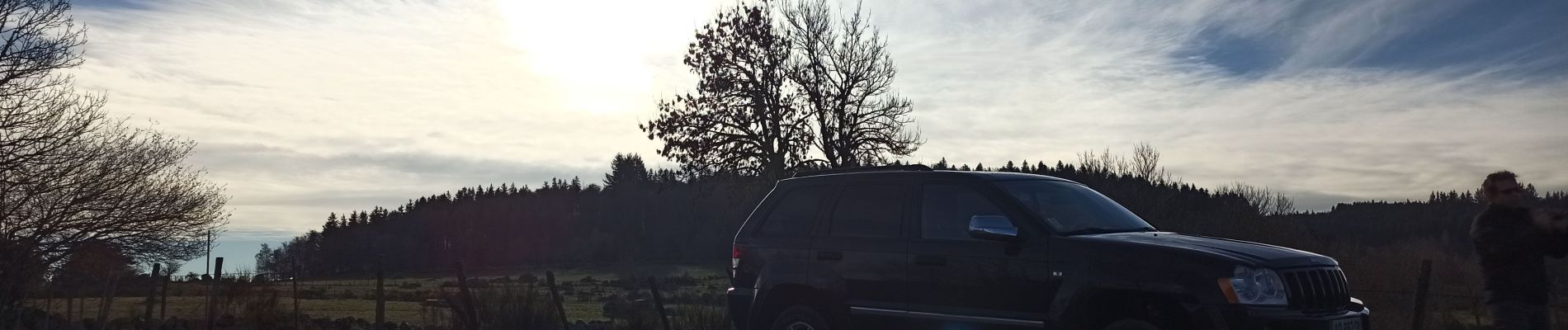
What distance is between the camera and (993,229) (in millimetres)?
7008

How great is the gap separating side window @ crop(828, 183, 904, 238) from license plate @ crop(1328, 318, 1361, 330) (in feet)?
9.32

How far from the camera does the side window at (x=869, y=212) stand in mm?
8047

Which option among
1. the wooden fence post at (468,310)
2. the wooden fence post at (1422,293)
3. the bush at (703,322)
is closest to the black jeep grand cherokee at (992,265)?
the bush at (703,322)

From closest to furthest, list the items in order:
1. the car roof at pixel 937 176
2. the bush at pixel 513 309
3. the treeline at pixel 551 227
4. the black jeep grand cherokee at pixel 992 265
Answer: the black jeep grand cherokee at pixel 992 265
the car roof at pixel 937 176
the bush at pixel 513 309
the treeline at pixel 551 227

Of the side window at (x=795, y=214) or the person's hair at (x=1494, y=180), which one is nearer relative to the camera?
the person's hair at (x=1494, y=180)

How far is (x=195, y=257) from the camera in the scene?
38.5m

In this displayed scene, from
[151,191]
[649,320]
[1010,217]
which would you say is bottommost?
[649,320]

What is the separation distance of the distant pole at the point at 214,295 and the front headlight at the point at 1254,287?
15.0 metres

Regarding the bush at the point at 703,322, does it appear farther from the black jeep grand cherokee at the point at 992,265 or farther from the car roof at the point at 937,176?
the car roof at the point at 937,176

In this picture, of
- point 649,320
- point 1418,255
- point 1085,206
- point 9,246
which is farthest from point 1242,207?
point 9,246

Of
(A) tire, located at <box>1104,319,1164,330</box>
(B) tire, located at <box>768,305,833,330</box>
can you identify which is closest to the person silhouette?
(A) tire, located at <box>1104,319,1164,330</box>

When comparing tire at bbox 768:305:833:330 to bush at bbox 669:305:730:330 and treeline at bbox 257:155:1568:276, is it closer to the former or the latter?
bush at bbox 669:305:730:330

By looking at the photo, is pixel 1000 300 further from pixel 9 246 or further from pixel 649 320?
pixel 9 246

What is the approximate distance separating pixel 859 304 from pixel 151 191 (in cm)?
3683
